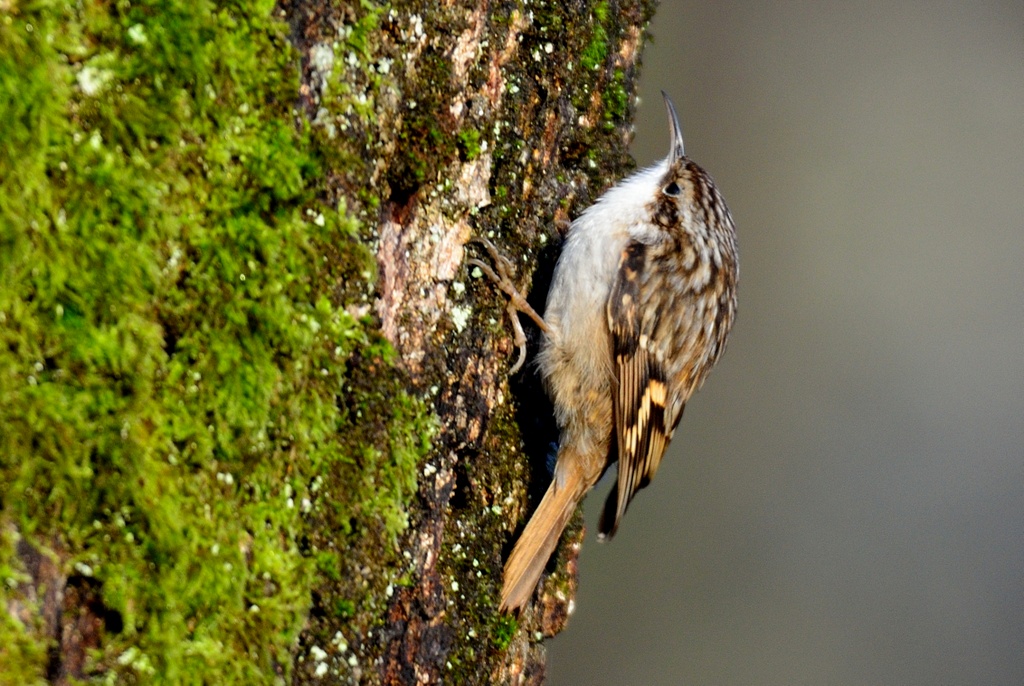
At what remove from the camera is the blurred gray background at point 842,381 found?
6328 mm

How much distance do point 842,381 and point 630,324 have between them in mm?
4427

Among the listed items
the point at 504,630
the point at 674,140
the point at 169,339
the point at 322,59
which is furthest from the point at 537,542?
the point at 674,140

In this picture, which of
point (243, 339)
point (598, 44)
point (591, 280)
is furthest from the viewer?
point (591, 280)

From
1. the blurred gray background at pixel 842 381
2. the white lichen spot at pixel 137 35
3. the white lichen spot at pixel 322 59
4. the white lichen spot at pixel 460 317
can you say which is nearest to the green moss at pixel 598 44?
the white lichen spot at pixel 460 317

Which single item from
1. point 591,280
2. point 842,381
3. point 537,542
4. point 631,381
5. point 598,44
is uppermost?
point 598,44

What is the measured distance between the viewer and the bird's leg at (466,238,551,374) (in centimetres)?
197

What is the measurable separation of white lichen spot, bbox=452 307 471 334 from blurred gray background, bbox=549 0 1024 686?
4485 millimetres

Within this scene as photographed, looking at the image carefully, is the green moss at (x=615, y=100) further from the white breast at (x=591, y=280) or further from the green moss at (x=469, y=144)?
the green moss at (x=469, y=144)

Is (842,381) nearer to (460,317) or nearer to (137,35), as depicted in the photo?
(460,317)

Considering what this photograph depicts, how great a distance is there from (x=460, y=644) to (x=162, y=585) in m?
0.73

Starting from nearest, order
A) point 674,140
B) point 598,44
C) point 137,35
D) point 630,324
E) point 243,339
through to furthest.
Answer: point 137,35 → point 243,339 → point 598,44 → point 630,324 → point 674,140

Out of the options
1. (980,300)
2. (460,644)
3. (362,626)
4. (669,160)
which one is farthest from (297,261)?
(980,300)

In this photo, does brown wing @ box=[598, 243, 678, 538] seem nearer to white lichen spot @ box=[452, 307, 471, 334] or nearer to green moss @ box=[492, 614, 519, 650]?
green moss @ box=[492, 614, 519, 650]

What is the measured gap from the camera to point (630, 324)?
265 cm
